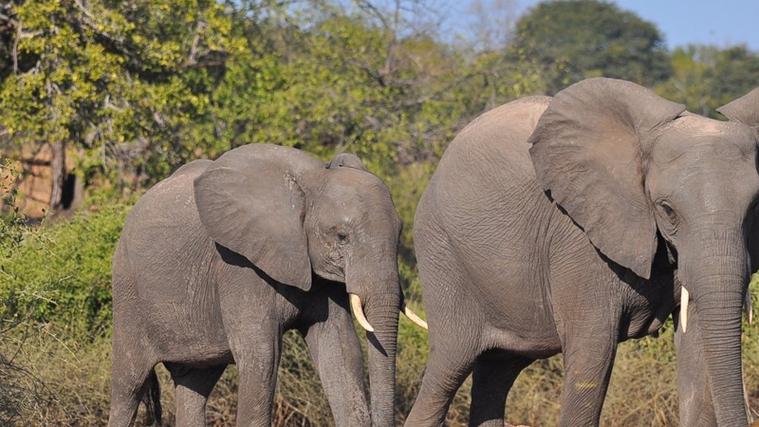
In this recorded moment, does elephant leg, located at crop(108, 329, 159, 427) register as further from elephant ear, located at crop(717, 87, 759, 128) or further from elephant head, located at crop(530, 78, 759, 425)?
elephant ear, located at crop(717, 87, 759, 128)

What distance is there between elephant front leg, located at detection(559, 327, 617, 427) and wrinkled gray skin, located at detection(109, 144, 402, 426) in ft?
2.94

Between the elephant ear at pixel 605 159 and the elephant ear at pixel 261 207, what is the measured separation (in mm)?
1303

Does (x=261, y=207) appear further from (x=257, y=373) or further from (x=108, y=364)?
(x=108, y=364)

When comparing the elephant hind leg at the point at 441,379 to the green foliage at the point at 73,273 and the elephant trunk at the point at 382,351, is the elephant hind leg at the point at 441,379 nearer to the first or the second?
the elephant trunk at the point at 382,351

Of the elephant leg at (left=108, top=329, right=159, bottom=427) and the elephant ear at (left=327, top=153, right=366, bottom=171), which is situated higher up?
the elephant ear at (left=327, top=153, right=366, bottom=171)

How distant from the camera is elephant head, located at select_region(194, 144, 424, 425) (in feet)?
23.4

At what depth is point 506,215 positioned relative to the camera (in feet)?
22.8

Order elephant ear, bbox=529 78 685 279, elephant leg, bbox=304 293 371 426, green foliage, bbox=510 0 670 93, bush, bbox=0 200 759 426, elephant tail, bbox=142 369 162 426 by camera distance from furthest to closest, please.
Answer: green foliage, bbox=510 0 670 93 → bush, bbox=0 200 759 426 → elephant tail, bbox=142 369 162 426 → elephant leg, bbox=304 293 371 426 → elephant ear, bbox=529 78 685 279

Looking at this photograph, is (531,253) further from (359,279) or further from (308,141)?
(308,141)

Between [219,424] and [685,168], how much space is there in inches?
170

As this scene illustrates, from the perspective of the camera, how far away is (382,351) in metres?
7.19

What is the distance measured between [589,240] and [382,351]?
1.15 metres

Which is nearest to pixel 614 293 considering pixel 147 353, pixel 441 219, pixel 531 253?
pixel 531 253

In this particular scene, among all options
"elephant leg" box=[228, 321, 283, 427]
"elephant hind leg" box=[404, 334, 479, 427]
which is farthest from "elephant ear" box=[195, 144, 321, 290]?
"elephant hind leg" box=[404, 334, 479, 427]
